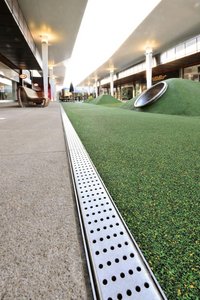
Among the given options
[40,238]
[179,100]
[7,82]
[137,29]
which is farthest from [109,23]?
[40,238]

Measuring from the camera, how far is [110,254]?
2.30ft

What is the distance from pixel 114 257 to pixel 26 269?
278mm

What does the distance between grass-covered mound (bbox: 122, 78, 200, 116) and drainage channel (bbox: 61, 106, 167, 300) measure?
5.64 metres

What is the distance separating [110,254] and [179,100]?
6.65 meters

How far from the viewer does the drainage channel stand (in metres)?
0.56

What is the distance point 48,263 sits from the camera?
2.14 ft

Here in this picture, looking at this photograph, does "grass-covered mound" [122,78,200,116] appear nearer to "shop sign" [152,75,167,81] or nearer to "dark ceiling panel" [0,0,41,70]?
"dark ceiling panel" [0,0,41,70]

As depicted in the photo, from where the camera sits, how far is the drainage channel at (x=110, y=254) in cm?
56

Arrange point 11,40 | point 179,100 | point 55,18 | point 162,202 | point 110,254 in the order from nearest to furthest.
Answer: point 110,254 → point 162,202 → point 179,100 → point 11,40 → point 55,18

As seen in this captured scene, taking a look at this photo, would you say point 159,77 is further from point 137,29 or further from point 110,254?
point 110,254

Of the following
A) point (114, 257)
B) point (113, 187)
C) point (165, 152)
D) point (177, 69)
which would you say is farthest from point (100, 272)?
point (177, 69)

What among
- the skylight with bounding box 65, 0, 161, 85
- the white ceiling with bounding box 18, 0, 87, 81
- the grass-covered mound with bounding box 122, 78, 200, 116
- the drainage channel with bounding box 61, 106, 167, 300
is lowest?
the drainage channel with bounding box 61, 106, 167, 300

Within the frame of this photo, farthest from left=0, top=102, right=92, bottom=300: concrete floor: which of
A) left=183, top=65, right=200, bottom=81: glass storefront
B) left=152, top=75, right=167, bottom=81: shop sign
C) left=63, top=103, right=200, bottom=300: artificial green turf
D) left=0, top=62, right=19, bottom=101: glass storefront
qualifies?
left=152, top=75, right=167, bottom=81: shop sign

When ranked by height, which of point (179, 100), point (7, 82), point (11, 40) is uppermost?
point (11, 40)
